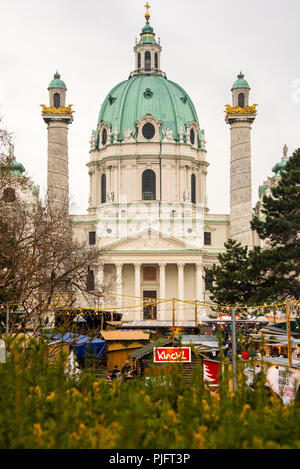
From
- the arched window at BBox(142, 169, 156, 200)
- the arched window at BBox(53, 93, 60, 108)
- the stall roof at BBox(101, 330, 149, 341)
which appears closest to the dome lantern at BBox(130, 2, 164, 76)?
the arched window at BBox(142, 169, 156, 200)

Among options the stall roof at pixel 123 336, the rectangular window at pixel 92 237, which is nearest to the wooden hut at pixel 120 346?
the stall roof at pixel 123 336

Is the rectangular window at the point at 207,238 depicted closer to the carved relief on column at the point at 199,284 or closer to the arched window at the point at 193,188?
the arched window at the point at 193,188

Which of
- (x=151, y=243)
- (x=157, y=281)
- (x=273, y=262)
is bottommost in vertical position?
(x=157, y=281)

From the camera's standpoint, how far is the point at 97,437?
609cm

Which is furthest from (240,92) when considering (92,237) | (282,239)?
(282,239)

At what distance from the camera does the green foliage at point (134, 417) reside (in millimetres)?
5938

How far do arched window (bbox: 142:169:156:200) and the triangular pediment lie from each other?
31.5 feet

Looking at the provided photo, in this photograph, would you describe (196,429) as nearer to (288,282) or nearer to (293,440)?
(293,440)

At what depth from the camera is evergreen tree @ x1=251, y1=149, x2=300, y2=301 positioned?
39.2 m

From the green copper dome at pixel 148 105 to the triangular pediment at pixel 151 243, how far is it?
56.6 feet

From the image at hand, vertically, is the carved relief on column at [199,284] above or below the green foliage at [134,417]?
above

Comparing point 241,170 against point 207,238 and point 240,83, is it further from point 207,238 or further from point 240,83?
point 207,238

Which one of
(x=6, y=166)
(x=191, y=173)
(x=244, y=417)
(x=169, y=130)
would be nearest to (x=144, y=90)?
(x=169, y=130)

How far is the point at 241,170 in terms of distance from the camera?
69.6m
